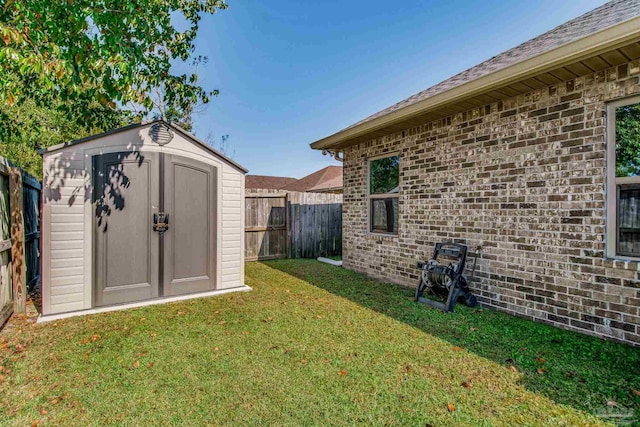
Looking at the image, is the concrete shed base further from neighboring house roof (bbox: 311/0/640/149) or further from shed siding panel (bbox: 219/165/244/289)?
neighboring house roof (bbox: 311/0/640/149)

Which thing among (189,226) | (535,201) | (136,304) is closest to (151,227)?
(189,226)

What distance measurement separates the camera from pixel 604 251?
3.20 meters

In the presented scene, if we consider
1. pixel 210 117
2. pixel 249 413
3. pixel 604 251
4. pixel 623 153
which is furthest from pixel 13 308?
pixel 210 117

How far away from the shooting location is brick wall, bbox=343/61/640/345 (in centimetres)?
322

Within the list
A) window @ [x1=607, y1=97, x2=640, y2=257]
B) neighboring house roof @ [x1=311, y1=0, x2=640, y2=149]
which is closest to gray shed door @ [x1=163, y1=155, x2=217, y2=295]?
neighboring house roof @ [x1=311, y1=0, x2=640, y2=149]

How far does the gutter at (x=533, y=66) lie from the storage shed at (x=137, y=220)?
2921mm

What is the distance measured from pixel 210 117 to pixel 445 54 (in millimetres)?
10863

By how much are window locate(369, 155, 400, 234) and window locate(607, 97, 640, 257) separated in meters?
3.08

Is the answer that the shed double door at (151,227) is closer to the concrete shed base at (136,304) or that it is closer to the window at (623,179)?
the concrete shed base at (136,304)

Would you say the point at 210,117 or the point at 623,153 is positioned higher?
the point at 210,117

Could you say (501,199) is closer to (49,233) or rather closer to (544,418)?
(544,418)

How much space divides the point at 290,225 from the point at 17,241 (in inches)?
221

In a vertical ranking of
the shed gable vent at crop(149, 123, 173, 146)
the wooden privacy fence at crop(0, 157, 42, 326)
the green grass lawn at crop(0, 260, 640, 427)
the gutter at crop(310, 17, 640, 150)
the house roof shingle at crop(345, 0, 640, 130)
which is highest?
the house roof shingle at crop(345, 0, 640, 130)

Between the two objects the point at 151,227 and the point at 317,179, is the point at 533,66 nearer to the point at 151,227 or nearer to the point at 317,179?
the point at 151,227
